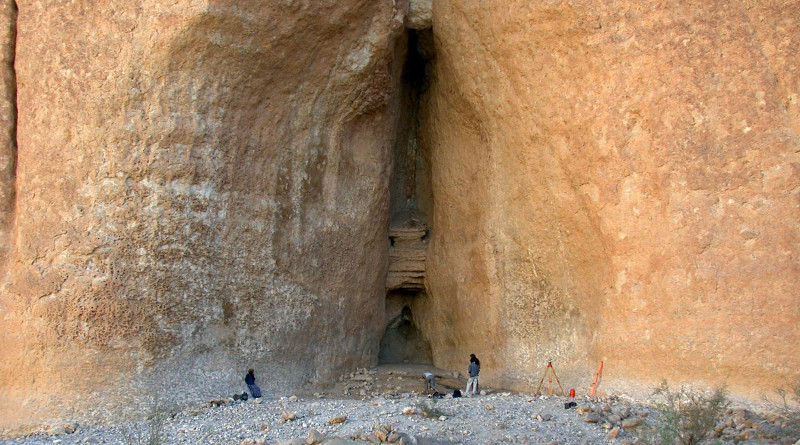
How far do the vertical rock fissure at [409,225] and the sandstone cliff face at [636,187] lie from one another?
1269mm

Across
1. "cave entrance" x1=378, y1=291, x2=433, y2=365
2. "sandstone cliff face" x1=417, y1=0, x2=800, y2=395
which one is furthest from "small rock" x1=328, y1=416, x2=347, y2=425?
"cave entrance" x1=378, y1=291, x2=433, y2=365

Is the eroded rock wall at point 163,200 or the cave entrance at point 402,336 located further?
the cave entrance at point 402,336

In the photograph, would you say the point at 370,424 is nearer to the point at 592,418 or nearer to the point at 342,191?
the point at 592,418

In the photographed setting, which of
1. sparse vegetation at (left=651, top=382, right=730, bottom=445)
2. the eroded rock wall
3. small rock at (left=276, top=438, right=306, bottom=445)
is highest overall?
the eroded rock wall

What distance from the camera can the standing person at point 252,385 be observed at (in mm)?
8969

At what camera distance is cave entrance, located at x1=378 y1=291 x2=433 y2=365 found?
11992mm

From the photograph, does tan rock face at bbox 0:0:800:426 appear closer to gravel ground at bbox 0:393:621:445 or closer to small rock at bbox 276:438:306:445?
gravel ground at bbox 0:393:621:445

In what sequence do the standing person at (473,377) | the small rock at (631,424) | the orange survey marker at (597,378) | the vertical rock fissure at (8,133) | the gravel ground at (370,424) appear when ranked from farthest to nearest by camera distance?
the standing person at (473,377) → the vertical rock fissure at (8,133) → the orange survey marker at (597,378) → the small rock at (631,424) → the gravel ground at (370,424)

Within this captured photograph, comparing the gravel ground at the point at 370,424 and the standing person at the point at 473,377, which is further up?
the standing person at the point at 473,377

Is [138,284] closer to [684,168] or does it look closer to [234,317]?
[234,317]

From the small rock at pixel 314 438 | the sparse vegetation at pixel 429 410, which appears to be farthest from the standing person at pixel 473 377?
the small rock at pixel 314 438

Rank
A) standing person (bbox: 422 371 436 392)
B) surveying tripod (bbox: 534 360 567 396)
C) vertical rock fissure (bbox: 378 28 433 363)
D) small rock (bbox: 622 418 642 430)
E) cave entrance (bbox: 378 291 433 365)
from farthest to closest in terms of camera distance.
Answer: cave entrance (bbox: 378 291 433 365) → vertical rock fissure (bbox: 378 28 433 363) → standing person (bbox: 422 371 436 392) → surveying tripod (bbox: 534 360 567 396) → small rock (bbox: 622 418 642 430)

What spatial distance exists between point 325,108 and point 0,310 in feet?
14.4

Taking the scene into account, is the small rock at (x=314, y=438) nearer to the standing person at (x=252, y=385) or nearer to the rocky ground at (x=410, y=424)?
the rocky ground at (x=410, y=424)
